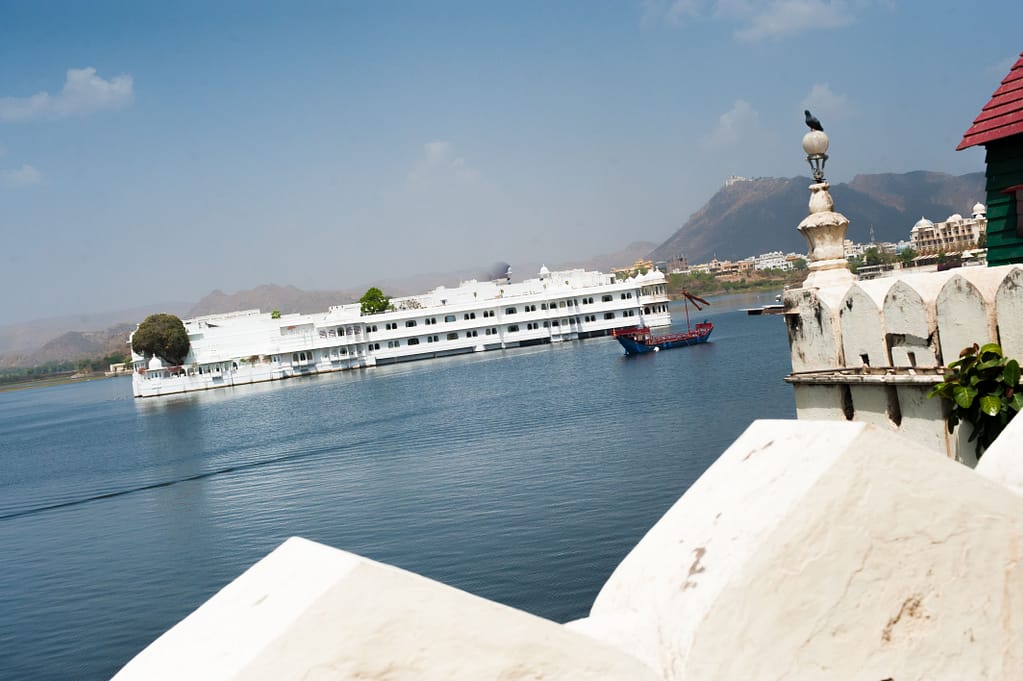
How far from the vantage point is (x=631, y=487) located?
62.5 ft

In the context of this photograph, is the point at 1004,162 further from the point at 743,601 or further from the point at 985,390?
the point at 743,601

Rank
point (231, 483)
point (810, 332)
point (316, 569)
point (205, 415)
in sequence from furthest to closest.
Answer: point (205, 415) < point (231, 483) < point (810, 332) < point (316, 569)

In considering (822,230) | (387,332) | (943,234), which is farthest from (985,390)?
(943,234)

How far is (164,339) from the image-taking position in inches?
3246

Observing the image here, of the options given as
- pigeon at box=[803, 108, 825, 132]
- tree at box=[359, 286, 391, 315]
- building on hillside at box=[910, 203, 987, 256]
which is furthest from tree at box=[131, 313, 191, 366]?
building on hillside at box=[910, 203, 987, 256]

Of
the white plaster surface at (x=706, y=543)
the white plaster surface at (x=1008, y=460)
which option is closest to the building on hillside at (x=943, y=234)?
the white plaster surface at (x=1008, y=460)

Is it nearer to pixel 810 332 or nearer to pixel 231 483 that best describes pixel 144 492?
pixel 231 483

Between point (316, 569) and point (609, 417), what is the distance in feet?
96.7

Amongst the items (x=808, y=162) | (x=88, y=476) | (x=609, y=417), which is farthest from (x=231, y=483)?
(x=808, y=162)

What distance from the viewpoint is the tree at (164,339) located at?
8238 centimetres

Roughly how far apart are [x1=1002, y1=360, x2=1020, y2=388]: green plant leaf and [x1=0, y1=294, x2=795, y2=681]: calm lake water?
7096mm

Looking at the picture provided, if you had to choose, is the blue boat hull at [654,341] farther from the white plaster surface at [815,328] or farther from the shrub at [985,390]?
the shrub at [985,390]

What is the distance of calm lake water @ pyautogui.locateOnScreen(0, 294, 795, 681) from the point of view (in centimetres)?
1476

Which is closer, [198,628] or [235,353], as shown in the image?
[198,628]
